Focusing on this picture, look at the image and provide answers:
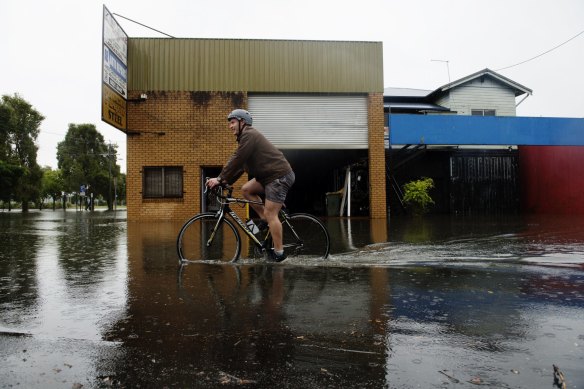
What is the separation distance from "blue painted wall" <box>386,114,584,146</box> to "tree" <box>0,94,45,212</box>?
109ft

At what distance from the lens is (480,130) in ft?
61.9

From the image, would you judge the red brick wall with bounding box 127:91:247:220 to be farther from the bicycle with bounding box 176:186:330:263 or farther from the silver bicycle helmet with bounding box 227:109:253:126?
the silver bicycle helmet with bounding box 227:109:253:126

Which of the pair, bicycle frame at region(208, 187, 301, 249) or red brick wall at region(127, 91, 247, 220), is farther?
red brick wall at region(127, 91, 247, 220)

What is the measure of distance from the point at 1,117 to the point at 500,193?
3973cm

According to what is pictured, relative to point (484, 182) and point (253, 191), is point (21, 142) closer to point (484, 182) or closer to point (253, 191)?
point (484, 182)

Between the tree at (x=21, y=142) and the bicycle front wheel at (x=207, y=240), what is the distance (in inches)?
1495

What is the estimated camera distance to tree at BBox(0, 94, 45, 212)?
3841cm

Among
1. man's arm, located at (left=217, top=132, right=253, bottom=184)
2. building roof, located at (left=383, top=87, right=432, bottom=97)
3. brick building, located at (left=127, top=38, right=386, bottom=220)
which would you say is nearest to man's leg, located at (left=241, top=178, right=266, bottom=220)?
man's arm, located at (left=217, top=132, right=253, bottom=184)

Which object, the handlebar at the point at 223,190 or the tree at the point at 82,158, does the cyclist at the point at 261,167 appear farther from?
the tree at the point at 82,158

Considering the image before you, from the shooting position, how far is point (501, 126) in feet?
62.2

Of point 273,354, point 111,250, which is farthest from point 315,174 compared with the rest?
point 273,354

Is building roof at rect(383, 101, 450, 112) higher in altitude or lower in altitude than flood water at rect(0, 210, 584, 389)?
higher

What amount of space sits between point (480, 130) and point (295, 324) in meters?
18.2

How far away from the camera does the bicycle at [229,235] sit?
5.58m
